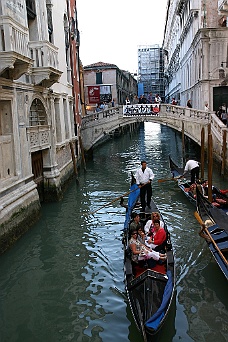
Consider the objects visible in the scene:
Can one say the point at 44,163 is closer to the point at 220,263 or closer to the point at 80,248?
the point at 80,248

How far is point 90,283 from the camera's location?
206 inches

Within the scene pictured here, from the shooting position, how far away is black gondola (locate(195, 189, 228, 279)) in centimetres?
491

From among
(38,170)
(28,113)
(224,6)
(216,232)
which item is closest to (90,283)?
(216,232)

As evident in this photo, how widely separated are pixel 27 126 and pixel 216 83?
10981 millimetres

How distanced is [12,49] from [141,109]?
34.6 ft

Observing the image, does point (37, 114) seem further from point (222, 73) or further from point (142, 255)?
point (222, 73)

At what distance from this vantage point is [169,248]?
16.8ft

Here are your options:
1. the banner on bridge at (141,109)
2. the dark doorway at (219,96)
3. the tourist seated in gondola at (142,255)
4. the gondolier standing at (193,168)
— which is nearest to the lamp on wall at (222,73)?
the dark doorway at (219,96)

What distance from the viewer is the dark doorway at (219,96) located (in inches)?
655

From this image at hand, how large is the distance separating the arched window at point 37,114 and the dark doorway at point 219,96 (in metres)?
9.67

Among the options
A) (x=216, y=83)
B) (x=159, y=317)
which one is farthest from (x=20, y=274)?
(x=216, y=83)

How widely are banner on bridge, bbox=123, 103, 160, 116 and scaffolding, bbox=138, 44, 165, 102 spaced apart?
3766cm

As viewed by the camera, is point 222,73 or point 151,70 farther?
point 151,70

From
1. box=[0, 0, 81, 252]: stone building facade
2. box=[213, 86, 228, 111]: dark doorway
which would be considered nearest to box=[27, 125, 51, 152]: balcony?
box=[0, 0, 81, 252]: stone building facade
